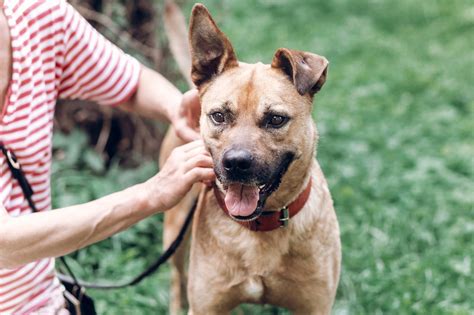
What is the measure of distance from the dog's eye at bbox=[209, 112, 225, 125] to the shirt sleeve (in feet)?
2.17

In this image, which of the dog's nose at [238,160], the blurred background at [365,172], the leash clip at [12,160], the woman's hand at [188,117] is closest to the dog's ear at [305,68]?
the dog's nose at [238,160]

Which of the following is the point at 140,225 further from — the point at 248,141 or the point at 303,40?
the point at 303,40

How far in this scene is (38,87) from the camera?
301 cm

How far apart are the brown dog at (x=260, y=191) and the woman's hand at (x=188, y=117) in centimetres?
19

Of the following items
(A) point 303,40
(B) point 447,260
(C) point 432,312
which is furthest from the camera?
(A) point 303,40

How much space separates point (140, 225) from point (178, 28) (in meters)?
1.50

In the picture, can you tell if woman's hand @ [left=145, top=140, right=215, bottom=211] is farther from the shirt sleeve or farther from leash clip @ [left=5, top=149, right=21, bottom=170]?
the shirt sleeve

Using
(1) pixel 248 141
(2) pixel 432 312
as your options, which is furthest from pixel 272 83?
(2) pixel 432 312

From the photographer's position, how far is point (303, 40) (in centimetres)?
994

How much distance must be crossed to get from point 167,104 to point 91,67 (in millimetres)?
411

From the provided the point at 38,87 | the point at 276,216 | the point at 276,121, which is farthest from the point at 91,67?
the point at 276,216

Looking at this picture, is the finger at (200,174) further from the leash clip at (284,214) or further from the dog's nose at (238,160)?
the leash clip at (284,214)

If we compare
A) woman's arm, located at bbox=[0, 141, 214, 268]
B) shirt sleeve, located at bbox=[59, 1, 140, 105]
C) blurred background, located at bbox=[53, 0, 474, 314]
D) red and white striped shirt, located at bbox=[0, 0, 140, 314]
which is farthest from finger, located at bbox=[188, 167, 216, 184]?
blurred background, located at bbox=[53, 0, 474, 314]

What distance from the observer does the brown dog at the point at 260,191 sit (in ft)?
9.40
